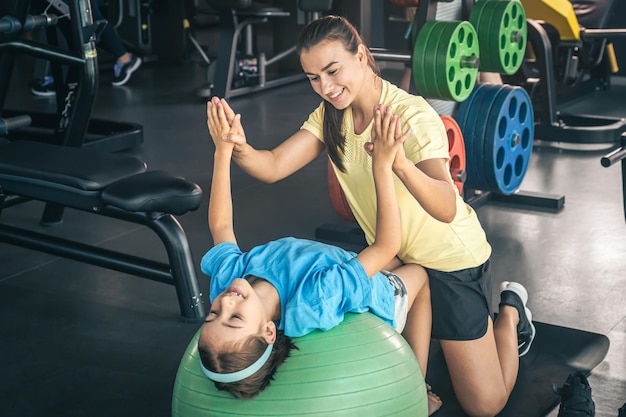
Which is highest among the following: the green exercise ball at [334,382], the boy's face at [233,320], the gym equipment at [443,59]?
the gym equipment at [443,59]

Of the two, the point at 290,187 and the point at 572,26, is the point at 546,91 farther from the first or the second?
the point at 290,187

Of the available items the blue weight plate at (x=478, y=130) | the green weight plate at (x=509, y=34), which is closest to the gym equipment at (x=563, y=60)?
the green weight plate at (x=509, y=34)

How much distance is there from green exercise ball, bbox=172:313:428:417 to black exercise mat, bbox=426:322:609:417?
51cm

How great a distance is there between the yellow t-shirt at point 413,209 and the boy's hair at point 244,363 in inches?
19.7

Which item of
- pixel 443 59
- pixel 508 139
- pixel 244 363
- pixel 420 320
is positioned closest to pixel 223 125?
pixel 244 363

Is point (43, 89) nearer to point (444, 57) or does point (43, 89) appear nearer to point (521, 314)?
point (444, 57)

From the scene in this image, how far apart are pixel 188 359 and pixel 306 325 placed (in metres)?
0.23

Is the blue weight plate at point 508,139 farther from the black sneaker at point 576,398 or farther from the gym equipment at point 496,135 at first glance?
the black sneaker at point 576,398

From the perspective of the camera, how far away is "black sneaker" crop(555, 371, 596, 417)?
1.90m

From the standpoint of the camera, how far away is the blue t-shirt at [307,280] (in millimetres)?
1530

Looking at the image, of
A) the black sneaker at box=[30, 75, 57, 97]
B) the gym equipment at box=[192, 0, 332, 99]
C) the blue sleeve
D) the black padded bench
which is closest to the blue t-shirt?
the blue sleeve

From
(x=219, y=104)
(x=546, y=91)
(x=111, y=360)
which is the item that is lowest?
(x=111, y=360)

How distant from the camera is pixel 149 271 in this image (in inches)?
102

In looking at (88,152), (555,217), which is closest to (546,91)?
(555,217)
